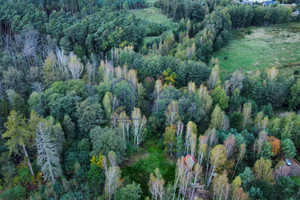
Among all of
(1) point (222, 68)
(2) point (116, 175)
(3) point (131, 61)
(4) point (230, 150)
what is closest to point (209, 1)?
(1) point (222, 68)

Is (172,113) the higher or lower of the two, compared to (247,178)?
higher

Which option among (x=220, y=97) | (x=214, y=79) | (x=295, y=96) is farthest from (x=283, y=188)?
(x=295, y=96)

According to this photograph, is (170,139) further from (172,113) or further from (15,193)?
(15,193)

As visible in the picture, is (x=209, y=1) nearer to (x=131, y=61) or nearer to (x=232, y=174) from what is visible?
(x=131, y=61)

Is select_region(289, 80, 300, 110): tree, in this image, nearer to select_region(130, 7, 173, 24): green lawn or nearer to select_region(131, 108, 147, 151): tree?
select_region(131, 108, 147, 151): tree

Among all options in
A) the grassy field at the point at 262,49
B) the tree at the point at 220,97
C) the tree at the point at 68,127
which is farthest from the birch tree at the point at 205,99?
the grassy field at the point at 262,49

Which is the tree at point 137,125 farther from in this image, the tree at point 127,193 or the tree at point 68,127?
the tree at point 127,193
